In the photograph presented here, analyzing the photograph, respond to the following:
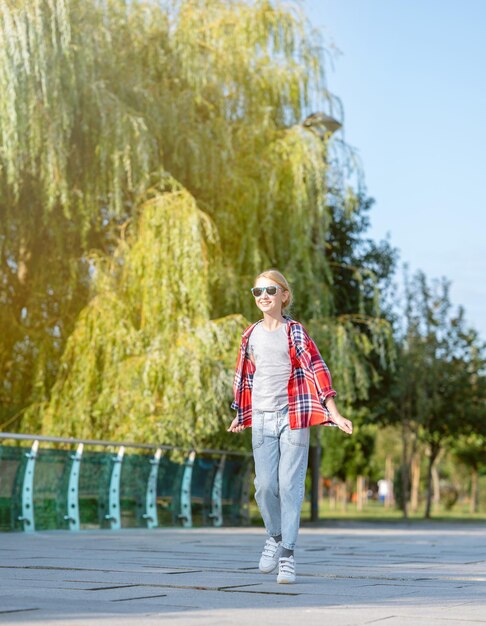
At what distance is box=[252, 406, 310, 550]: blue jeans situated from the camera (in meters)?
7.47

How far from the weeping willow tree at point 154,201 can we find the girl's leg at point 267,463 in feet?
32.4

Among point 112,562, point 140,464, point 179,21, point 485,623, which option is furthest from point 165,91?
point 485,623

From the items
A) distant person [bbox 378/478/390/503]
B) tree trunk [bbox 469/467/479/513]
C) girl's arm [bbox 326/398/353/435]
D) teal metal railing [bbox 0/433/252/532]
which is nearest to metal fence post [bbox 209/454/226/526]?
teal metal railing [bbox 0/433/252/532]

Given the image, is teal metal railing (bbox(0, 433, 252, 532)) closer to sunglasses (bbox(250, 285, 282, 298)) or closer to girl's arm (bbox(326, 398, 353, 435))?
sunglasses (bbox(250, 285, 282, 298))

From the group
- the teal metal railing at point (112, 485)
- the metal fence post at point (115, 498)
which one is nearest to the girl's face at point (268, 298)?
the teal metal railing at point (112, 485)

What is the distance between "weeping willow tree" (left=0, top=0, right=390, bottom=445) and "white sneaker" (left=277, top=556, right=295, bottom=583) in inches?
406

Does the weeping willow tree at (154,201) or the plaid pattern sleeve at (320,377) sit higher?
the weeping willow tree at (154,201)

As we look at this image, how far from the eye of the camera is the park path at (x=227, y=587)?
5273mm

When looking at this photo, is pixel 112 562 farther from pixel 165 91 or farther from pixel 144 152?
pixel 165 91

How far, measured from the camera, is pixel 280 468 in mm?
7539

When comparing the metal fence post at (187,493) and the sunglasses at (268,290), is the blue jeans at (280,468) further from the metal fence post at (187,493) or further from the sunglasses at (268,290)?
the metal fence post at (187,493)

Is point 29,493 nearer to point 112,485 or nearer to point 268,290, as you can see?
point 112,485

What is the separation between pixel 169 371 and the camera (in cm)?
1753

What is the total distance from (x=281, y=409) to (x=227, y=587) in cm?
128
